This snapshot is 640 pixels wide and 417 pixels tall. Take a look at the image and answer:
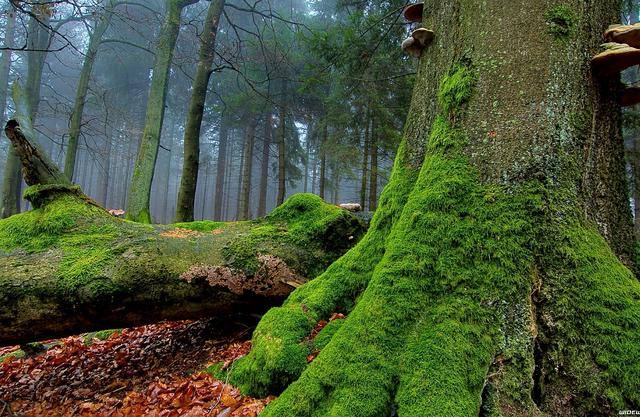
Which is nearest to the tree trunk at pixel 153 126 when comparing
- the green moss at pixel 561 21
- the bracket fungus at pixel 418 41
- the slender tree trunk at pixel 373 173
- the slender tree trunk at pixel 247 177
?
the slender tree trunk at pixel 373 173

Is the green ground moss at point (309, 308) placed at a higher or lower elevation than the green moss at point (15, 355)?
higher

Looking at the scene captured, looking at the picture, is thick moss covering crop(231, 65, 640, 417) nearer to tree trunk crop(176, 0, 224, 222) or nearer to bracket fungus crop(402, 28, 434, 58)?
bracket fungus crop(402, 28, 434, 58)

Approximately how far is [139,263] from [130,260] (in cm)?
9

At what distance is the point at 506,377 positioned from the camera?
166cm

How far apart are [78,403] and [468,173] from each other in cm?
373

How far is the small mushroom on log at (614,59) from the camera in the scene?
6.46ft

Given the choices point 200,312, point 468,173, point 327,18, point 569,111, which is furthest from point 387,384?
point 327,18

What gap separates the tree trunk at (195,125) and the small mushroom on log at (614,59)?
6.90 metres

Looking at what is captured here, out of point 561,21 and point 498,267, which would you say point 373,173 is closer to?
point 561,21

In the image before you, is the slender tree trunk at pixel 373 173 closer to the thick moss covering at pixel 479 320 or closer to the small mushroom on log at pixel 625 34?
the small mushroom on log at pixel 625 34

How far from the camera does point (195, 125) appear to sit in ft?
27.6

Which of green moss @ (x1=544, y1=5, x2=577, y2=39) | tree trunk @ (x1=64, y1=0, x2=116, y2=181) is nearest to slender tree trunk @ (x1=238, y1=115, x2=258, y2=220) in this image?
tree trunk @ (x1=64, y1=0, x2=116, y2=181)

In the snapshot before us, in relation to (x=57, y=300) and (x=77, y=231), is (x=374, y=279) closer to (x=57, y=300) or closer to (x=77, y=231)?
(x=57, y=300)

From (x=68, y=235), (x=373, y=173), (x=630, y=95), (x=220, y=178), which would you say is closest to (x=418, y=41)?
(x=630, y=95)
